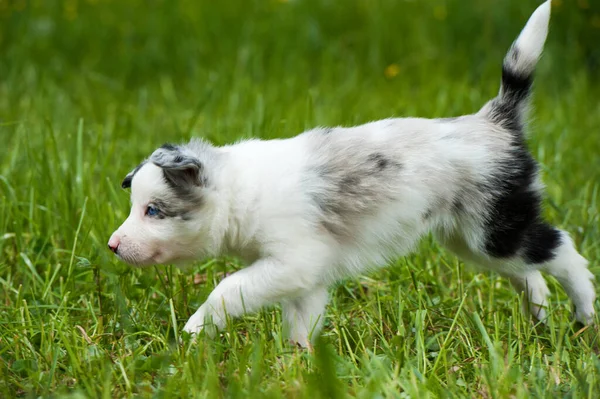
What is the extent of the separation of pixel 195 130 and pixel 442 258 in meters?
2.19

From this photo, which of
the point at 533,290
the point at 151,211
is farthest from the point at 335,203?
the point at 533,290

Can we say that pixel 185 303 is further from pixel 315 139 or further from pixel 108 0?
pixel 108 0

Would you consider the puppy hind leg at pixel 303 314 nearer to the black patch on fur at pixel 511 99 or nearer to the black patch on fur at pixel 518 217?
the black patch on fur at pixel 518 217

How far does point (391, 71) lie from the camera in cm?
700

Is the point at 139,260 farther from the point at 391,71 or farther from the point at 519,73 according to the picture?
the point at 391,71

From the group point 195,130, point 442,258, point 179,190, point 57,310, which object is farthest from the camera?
point 195,130

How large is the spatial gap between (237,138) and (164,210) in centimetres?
179

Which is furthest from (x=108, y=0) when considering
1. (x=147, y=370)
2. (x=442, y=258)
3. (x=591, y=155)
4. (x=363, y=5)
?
→ (x=147, y=370)

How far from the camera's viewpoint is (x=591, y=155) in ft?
19.8

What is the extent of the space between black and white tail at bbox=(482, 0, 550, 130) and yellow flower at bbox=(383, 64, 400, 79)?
2927 millimetres

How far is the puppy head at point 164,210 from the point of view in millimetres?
3371

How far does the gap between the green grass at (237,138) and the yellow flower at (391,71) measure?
8 centimetres

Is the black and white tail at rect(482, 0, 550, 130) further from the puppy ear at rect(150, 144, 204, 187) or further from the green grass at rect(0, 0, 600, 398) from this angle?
the puppy ear at rect(150, 144, 204, 187)

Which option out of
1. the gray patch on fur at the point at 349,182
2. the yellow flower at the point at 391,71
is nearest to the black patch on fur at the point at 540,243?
the gray patch on fur at the point at 349,182
